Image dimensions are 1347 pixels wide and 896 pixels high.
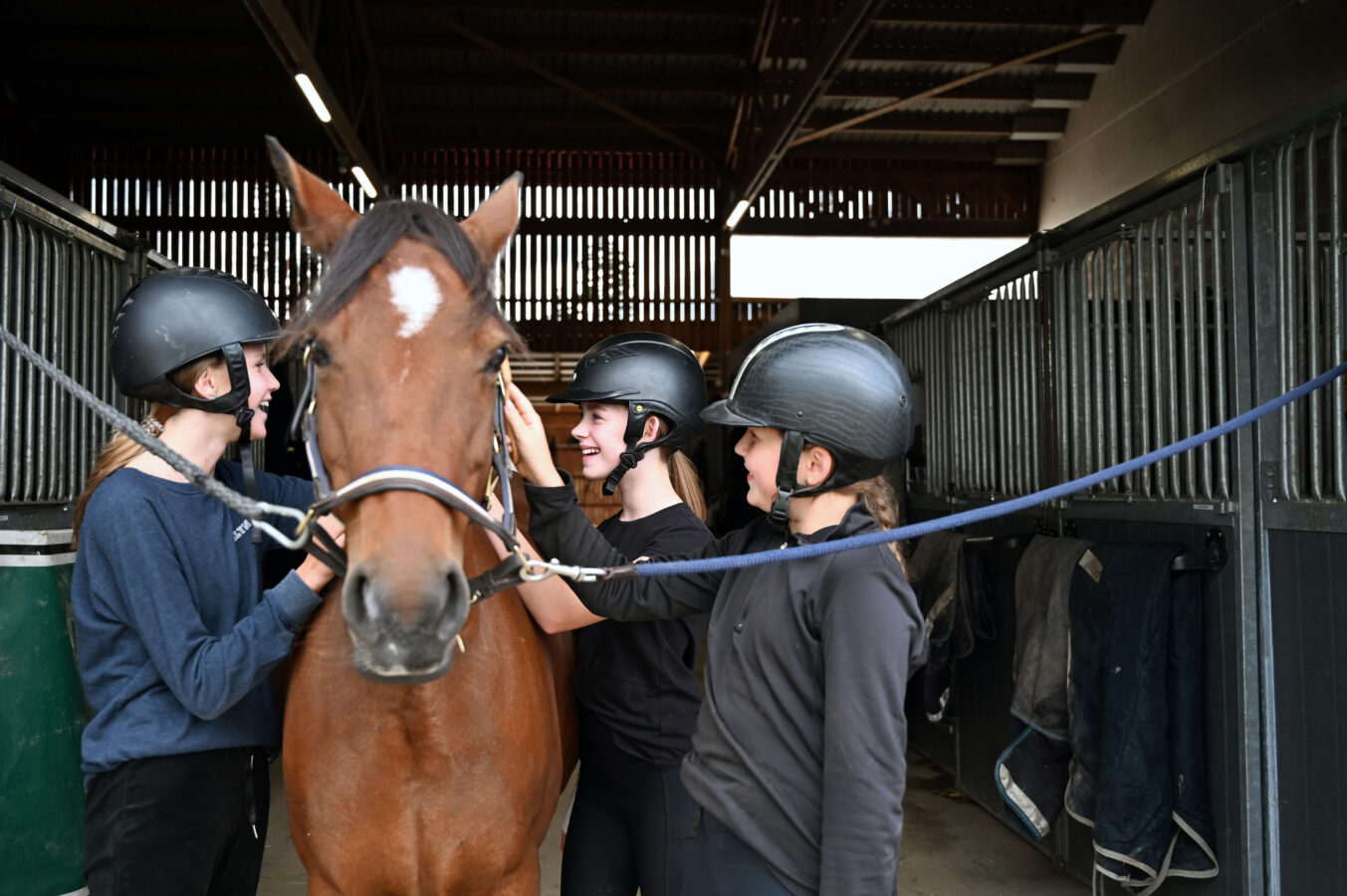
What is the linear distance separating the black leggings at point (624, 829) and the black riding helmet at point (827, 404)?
673 millimetres

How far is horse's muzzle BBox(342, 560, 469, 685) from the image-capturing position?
1217 mm

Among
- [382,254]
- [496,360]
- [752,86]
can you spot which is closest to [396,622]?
[496,360]

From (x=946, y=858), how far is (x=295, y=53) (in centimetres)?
556

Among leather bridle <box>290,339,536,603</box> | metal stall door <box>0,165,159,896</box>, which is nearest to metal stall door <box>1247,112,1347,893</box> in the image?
leather bridle <box>290,339,536,603</box>

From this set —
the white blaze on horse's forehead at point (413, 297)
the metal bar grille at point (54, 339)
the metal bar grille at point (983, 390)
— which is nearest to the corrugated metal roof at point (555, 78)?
the metal bar grille at point (983, 390)

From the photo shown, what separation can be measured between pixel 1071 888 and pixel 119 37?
9.76m

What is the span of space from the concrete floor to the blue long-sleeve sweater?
2.16m

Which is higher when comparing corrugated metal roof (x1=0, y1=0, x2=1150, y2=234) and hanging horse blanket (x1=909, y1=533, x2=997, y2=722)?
corrugated metal roof (x1=0, y1=0, x2=1150, y2=234)

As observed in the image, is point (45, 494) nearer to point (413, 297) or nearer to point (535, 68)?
point (413, 297)

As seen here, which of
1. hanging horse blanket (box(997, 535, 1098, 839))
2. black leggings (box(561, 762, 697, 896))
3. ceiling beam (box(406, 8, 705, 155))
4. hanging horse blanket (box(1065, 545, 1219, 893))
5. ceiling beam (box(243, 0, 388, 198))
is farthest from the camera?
ceiling beam (box(406, 8, 705, 155))

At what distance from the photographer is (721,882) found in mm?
1605

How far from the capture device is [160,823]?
176 cm

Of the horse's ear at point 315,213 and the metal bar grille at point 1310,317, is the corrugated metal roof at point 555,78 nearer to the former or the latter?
the metal bar grille at point 1310,317

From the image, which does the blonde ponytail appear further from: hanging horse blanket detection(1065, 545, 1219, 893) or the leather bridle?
hanging horse blanket detection(1065, 545, 1219, 893)
